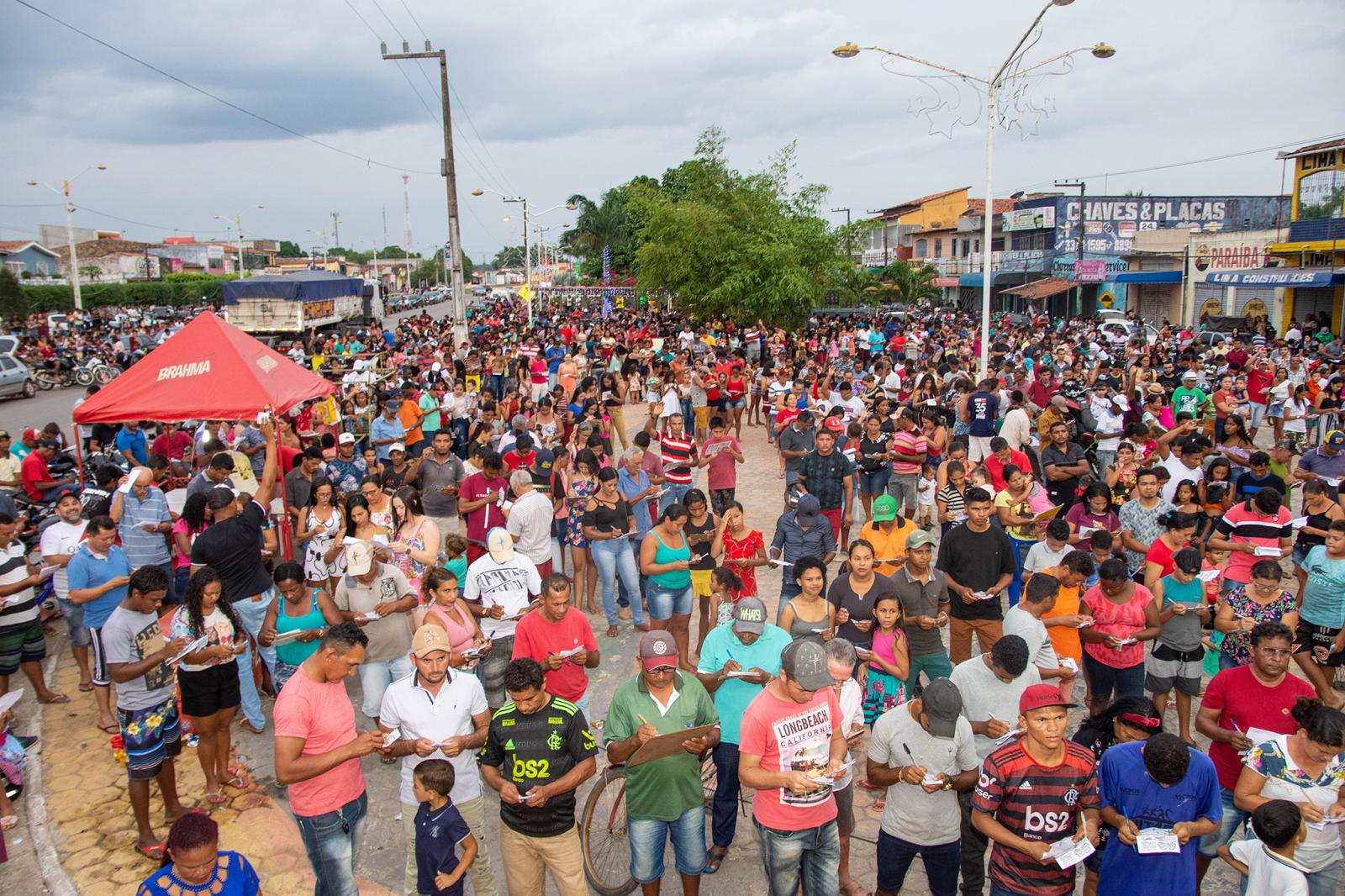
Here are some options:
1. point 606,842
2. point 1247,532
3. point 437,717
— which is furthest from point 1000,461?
point 437,717

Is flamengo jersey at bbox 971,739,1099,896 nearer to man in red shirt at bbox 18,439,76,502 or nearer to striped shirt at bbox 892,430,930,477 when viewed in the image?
striped shirt at bbox 892,430,930,477

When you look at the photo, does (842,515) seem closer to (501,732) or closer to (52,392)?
(501,732)

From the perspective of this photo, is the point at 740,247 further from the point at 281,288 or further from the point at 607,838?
the point at 607,838

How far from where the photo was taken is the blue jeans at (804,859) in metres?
4.26

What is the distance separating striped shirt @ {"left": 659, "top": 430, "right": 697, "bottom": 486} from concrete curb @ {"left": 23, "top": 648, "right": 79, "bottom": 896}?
5915mm

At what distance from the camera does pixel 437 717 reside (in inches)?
176

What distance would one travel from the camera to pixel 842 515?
9.40 metres

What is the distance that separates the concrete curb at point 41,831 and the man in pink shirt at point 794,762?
399 cm

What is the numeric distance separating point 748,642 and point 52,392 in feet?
104

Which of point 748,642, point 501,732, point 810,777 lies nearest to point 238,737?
point 501,732

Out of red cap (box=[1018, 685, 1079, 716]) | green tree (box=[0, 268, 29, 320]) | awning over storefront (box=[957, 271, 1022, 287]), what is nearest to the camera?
red cap (box=[1018, 685, 1079, 716])

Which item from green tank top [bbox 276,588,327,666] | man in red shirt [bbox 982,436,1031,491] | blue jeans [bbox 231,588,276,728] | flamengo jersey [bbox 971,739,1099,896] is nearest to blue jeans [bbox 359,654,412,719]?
green tank top [bbox 276,588,327,666]

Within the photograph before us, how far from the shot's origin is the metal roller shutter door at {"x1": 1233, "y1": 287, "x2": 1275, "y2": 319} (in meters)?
34.1

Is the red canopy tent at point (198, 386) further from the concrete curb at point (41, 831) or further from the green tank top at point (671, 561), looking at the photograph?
the green tank top at point (671, 561)
